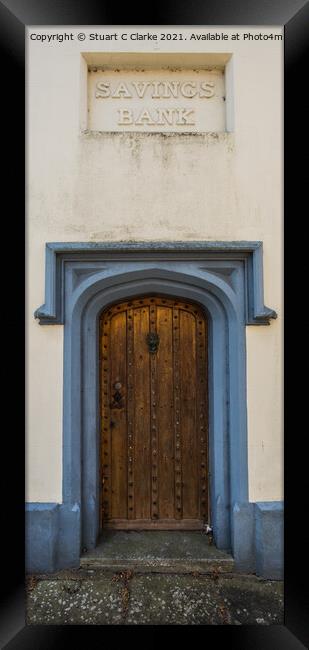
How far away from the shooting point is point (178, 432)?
11.8 feet

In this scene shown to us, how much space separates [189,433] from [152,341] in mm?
965

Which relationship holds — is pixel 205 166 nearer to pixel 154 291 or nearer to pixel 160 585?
pixel 154 291

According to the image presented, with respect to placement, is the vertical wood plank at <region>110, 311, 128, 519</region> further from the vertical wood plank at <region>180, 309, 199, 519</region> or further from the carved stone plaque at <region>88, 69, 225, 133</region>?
the carved stone plaque at <region>88, 69, 225, 133</region>

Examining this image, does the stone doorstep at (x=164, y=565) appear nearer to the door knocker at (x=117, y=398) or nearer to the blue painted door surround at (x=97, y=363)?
the blue painted door surround at (x=97, y=363)

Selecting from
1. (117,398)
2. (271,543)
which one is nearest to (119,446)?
(117,398)

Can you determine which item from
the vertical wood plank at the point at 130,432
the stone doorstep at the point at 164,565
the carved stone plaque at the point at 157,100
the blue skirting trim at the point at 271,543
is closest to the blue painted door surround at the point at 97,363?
the blue skirting trim at the point at 271,543

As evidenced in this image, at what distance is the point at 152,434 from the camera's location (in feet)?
11.7

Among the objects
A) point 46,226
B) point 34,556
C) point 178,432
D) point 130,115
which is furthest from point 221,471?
point 130,115

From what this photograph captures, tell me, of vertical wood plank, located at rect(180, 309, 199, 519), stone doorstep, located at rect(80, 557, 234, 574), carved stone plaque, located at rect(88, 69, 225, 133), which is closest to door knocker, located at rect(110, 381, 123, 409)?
vertical wood plank, located at rect(180, 309, 199, 519)

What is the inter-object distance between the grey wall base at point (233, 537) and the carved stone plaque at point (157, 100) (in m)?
3.43

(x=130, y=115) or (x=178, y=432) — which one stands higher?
(x=130, y=115)

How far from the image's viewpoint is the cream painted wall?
10.5 feet

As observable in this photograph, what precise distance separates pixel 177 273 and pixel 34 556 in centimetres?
273

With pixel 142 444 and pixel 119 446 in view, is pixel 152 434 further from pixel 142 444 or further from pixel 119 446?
pixel 119 446
